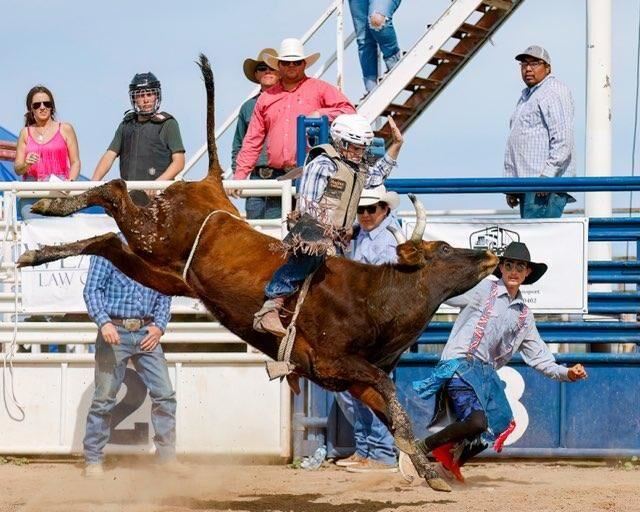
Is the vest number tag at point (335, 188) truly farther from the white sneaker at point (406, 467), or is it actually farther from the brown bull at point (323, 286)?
the white sneaker at point (406, 467)

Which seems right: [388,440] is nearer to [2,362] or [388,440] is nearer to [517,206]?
[517,206]

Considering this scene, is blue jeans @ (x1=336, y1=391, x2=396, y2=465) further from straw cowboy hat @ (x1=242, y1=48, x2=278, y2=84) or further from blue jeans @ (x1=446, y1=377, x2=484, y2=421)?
straw cowboy hat @ (x1=242, y1=48, x2=278, y2=84)

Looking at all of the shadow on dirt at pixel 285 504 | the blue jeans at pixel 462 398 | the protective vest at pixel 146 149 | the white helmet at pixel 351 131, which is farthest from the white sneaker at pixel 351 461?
the white helmet at pixel 351 131

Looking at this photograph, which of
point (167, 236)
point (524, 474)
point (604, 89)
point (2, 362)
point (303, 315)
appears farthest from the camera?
point (604, 89)

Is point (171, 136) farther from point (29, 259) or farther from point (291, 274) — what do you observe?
point (291, 274)

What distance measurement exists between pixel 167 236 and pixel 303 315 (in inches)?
43.0

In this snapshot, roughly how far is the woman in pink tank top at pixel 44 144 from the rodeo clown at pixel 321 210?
340 cm

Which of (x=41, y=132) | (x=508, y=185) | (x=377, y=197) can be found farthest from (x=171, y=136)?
(x=508, y=185)

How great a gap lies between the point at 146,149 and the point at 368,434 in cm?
276

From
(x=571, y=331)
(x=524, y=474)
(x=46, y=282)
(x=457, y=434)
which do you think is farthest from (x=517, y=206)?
(x=46, y=282)

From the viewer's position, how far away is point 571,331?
386 inches

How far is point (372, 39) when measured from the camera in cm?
1238

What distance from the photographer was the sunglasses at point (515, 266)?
8391 millimetres

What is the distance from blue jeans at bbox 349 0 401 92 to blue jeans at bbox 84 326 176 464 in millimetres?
3991
